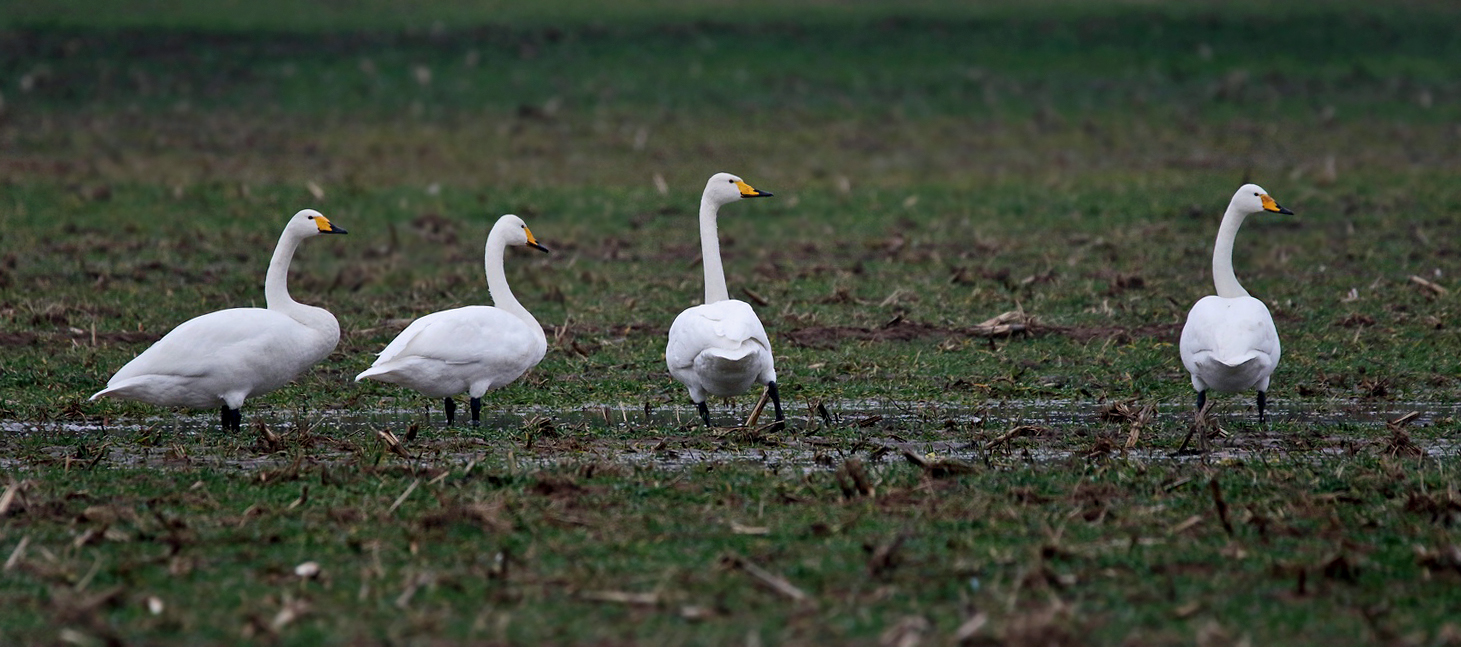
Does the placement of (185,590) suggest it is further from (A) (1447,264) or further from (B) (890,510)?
(A) (1447,264)

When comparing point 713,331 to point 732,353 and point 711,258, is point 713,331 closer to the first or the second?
Answer: point 732,353

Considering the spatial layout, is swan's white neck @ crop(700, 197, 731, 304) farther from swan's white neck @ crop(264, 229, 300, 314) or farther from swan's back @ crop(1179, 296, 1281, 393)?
swan's back @ crop(1179, 296, 1281, 393)

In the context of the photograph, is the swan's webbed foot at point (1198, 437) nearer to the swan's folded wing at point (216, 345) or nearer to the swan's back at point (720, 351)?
the swan's back at point (720, 351)

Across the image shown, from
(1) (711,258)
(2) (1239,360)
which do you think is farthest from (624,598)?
(1) (711,258)

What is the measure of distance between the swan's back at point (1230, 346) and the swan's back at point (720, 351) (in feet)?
8.48

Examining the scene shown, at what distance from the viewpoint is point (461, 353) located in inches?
367

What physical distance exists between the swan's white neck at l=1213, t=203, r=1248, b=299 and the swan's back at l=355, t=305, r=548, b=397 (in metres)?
4.68

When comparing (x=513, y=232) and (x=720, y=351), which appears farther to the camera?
(x=513, y=232)

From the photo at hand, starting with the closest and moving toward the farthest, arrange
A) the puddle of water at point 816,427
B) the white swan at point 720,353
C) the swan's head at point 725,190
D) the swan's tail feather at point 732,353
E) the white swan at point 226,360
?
the puddle of water at point 816,427, the white swan at point 226,360, the swan's tail feather at point 732,353, the white swan at point 720,353, the swan's head at point 725,190

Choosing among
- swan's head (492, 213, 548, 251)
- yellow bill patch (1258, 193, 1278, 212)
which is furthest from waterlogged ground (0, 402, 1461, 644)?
yellow bill patch (1258, 193, 1278, 212)

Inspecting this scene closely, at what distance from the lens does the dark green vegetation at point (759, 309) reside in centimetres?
574

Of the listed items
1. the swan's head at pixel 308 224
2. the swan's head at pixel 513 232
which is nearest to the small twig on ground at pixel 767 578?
the swan's head at pixel 308 224

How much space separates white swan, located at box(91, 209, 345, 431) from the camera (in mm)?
8727

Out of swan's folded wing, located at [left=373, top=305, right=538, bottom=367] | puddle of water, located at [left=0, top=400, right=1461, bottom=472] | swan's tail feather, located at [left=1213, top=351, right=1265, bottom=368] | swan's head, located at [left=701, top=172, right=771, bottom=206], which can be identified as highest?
swan's head, located at [left=701, top=172, right=771, bottom=206]
